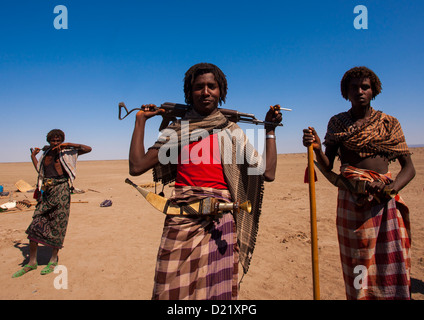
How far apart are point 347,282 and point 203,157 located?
6.42 feet

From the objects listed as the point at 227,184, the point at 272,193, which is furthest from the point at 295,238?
the point at 272,193

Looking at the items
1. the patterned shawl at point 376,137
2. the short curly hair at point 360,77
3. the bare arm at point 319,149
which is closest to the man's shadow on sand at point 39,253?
the bare arm at point 319,149

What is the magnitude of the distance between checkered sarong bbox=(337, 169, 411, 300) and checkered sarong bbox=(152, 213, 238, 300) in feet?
4.40

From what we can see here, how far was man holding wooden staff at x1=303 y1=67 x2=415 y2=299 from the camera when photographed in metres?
2.59

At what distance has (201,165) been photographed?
7.05 ft

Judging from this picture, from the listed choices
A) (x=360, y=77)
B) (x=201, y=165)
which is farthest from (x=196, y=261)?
(x=360, y=77)

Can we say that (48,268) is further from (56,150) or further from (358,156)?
(358,156)

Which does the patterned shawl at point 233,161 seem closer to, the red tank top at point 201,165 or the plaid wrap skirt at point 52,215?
the red tank top at point 201,165

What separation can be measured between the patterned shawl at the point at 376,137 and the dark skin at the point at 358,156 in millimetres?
67

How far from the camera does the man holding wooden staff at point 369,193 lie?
2590mm

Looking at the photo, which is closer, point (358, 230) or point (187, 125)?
point (187, 125)

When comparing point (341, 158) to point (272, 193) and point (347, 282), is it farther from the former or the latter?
point (272, 193)
